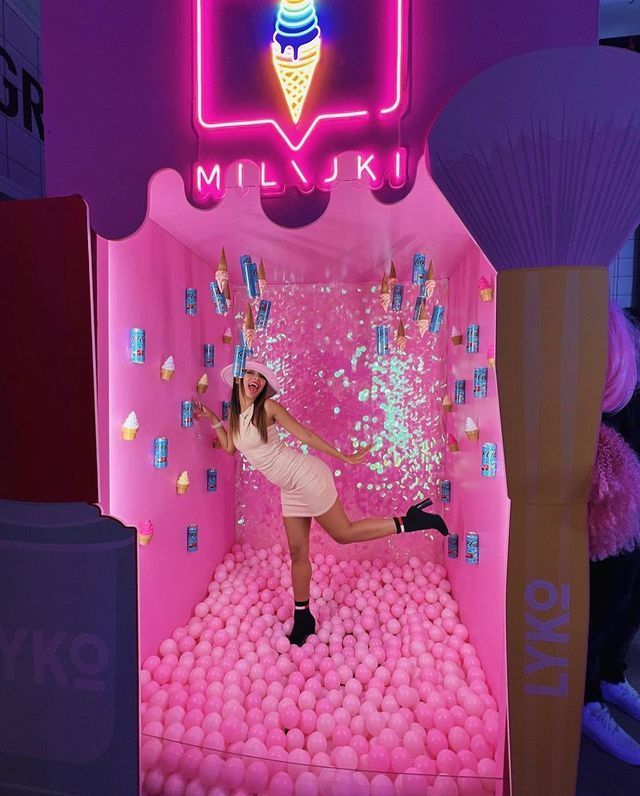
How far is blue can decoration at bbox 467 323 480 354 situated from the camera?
6.50 feet

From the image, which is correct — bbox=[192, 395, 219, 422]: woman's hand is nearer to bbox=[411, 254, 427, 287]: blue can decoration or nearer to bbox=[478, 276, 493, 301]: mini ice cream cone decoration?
bbox=[411, 254, 427, 287]: blue can decoration

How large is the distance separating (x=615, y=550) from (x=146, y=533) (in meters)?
1.64

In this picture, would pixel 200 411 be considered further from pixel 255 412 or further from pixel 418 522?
pixel 418 522

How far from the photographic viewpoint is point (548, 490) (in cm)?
110

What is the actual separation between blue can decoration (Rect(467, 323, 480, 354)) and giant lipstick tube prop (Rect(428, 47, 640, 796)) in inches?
34.1

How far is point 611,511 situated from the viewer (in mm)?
1503

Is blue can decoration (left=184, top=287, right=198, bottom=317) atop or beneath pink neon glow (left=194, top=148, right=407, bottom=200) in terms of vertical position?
beneath

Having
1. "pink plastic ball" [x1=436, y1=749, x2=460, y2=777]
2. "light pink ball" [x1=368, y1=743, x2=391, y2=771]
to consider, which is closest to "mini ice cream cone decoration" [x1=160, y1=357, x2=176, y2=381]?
"light pink ball" [x1=368, y1=743, x2=391, y2=771]

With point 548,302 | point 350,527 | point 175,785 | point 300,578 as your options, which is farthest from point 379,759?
point 548,302

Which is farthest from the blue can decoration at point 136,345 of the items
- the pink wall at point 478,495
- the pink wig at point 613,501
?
the pink wig at point 613,501

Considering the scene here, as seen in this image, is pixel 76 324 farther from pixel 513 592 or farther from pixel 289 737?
pixel 289 737

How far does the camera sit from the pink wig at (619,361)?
1208 millimetres

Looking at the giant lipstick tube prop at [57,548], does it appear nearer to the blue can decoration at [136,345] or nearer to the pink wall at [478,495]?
the blue can decoration at [136,345]

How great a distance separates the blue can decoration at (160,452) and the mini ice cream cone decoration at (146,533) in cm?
23
